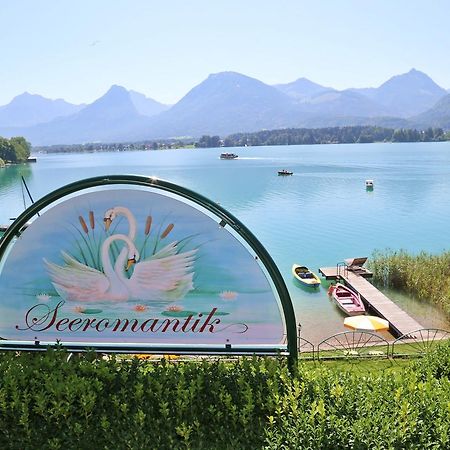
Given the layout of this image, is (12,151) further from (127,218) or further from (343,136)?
(343,136)

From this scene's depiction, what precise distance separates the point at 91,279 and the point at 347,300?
12.9 m

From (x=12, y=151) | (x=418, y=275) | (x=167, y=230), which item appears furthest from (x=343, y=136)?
(x=167, y=230)

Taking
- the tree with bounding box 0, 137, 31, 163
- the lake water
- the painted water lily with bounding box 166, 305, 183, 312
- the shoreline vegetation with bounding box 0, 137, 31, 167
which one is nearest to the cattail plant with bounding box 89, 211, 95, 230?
the painted water lily with bounding box 166, 305, 183, 312

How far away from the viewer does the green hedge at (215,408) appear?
426 cm

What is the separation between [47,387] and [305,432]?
2.53 metres

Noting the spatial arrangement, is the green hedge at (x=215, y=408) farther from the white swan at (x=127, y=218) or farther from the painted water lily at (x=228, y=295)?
the white swan at (x=127, y=218)

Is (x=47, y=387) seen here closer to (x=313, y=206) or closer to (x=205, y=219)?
(x=205, y=219)

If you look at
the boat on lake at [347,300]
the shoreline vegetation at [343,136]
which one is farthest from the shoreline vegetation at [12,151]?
the shoreline vegetation at [343,136]

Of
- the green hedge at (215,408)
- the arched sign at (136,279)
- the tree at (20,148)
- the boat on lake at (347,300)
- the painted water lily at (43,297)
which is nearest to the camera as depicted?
the green hedge at (215,408)

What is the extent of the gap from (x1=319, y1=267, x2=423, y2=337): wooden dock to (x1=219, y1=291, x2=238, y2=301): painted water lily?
32.9 ft

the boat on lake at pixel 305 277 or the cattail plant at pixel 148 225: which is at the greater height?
the cattail plant at pixel 148 225

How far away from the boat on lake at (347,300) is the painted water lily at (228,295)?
11678mm

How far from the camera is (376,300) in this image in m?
16.9

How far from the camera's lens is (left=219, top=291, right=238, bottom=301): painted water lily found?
5582 mm
